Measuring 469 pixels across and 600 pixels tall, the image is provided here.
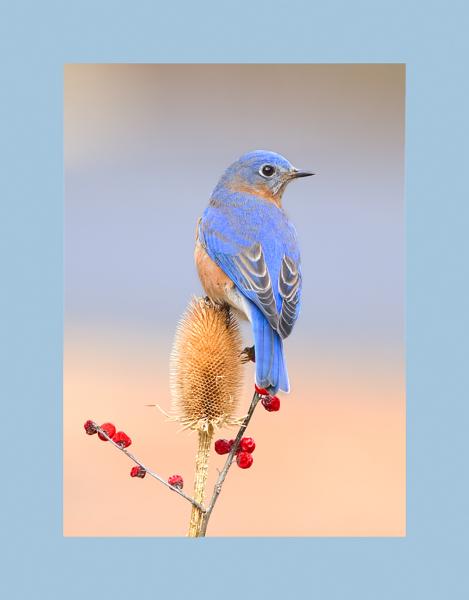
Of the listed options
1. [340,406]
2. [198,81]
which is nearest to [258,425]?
[340,406]

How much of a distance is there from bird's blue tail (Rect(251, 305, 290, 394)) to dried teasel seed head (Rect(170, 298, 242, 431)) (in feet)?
0.37

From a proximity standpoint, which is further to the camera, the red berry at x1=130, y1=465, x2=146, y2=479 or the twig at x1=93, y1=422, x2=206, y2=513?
the red berry at x1=130, y1=465, x2=146, y2=479

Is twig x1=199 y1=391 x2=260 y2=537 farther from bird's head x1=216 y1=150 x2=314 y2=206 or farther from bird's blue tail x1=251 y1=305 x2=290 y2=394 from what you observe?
bird's head x1=216 y1=150 x2=314 y2=206

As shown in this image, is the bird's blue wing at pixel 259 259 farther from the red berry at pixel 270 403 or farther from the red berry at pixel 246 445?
the red berry at pixel 246 445

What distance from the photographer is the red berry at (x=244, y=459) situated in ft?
14.8

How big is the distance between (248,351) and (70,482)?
4.37 ft

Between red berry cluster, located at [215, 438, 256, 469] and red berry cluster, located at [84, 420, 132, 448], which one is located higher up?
red berry cluster, located at [84, 420, 132, 448]

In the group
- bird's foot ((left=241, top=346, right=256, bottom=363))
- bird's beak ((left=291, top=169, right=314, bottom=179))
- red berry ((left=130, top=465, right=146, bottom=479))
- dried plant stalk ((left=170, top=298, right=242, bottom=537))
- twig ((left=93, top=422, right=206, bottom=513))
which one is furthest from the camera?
bird's beak ((left=291, top=169, right=314, bottom=179))

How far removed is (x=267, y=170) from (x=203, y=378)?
155 centimetres

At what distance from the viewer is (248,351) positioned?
5121 millimetres

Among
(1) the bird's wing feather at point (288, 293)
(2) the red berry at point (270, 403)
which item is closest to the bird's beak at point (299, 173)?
(1) the bird's wing feather at point (288, 293)

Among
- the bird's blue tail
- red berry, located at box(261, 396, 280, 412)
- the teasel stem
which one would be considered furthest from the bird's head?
the teasel stem

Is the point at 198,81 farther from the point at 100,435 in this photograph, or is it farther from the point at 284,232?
the point at 100,435

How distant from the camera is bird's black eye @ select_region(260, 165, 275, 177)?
570cm
